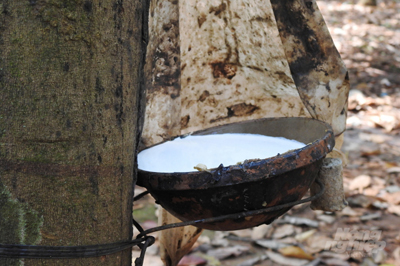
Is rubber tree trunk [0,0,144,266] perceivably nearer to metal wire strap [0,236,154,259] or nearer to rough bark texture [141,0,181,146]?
metal wire strap [0,236,154,259]

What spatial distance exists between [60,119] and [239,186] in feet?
1.27

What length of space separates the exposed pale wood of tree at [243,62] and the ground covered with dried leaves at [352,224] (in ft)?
2.14

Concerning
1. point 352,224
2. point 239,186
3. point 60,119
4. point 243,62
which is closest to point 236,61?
point 243,62

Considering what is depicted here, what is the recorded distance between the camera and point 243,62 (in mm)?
1593

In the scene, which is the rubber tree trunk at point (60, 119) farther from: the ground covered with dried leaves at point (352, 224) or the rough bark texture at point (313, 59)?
the ground covered with dried leaves at point (352, 224)

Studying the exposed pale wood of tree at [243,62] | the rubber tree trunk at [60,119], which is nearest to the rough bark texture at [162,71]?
the exposed pale wood of tree at [243,62]

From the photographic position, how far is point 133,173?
2.82 ft

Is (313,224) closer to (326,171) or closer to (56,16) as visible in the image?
(326,171)

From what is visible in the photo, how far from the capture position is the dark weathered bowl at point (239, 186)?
844mm

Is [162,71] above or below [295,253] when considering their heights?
above

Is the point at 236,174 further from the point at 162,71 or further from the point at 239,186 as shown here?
the point at 162,71

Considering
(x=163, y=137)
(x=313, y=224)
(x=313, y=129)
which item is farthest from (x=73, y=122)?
(x=313, y=224)

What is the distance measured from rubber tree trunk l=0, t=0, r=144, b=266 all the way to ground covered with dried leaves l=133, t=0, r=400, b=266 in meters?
1.36

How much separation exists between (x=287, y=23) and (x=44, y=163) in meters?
1.12
